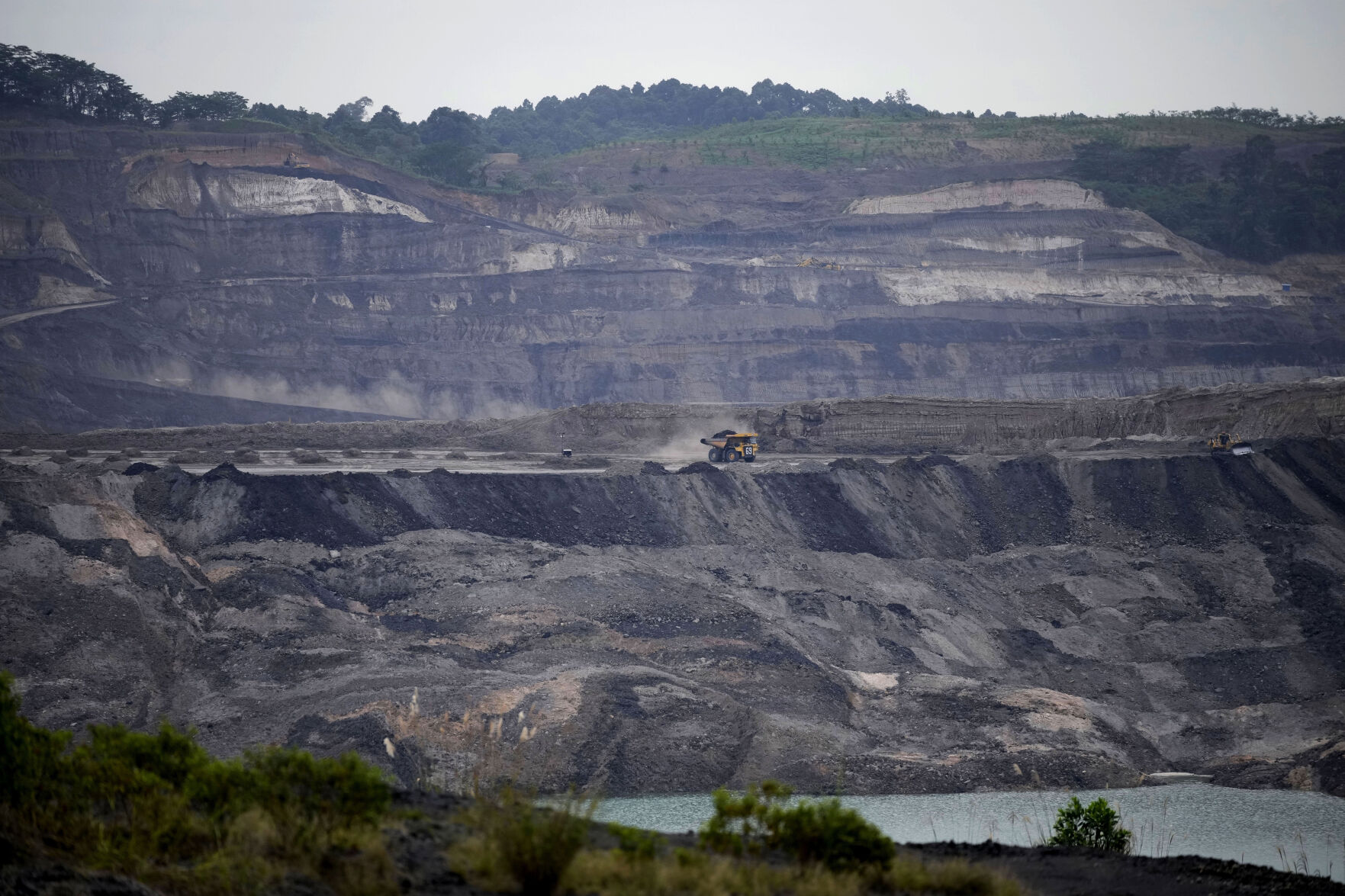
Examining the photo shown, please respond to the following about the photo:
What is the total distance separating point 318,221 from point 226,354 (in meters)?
11.9

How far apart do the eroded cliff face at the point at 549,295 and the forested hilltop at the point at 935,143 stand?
4620mm

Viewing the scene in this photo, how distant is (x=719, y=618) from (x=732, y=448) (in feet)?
42.7

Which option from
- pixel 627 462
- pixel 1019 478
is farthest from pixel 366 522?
pixel 1019 478

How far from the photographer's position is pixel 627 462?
3894cm

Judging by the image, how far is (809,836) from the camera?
37.3 feet

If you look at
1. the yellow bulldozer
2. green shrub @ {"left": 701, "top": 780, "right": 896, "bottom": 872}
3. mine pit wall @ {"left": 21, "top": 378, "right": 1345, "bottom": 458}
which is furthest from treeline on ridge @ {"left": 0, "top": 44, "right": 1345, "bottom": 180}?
green shrub @ {"left": 701, "top": 780, "right": 896, "bottom": 872}

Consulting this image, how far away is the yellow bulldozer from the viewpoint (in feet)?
136

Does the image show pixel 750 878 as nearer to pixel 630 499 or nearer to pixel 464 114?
pixel 630 499

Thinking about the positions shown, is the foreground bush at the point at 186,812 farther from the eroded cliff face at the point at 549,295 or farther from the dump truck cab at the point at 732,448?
the eroded cliff face at the point at 549,295

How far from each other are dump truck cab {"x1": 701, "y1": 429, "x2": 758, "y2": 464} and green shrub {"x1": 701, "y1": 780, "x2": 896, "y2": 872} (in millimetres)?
30487

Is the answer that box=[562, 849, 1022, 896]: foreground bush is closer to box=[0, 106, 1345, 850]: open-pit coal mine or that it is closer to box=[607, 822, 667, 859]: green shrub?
box=[607, 822, 667, 859]: green shrub

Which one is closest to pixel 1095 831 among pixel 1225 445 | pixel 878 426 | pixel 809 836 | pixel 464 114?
pixel 809 836

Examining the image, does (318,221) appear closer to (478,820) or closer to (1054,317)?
(1054,317)

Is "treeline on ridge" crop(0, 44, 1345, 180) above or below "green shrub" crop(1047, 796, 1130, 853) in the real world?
above
